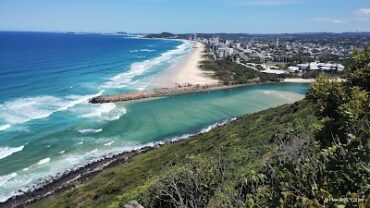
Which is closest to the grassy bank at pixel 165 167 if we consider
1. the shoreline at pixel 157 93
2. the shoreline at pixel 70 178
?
the shoreline at pixel 70 178

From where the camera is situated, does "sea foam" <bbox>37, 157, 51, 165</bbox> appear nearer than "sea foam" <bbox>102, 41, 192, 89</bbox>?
Yes

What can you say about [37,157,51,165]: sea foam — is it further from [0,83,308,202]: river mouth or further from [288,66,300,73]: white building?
[288,66,300,73]: white building

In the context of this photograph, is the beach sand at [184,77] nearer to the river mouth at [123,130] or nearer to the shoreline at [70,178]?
the river mouth at [123,130]

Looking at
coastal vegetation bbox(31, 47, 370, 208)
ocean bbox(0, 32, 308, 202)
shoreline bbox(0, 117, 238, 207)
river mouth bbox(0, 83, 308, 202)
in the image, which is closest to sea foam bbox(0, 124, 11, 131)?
ocean bbox(0, 32, 308, 202)

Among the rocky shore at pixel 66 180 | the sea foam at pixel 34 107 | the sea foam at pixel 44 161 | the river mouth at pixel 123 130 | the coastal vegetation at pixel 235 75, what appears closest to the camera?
the rocky shore at pixel 66 180

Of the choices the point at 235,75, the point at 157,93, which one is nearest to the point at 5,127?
the point at 157,93
